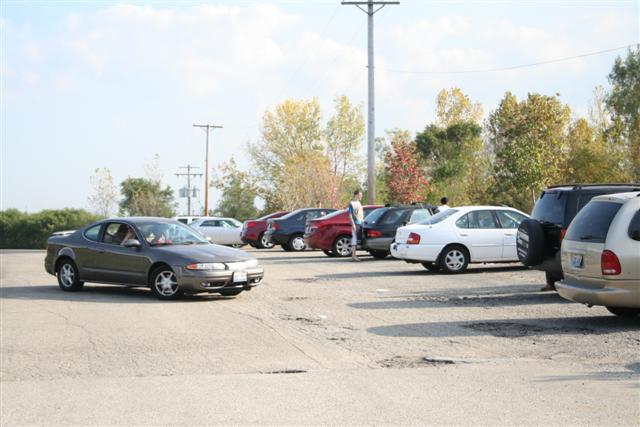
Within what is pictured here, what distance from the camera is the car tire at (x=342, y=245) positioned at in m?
26.1

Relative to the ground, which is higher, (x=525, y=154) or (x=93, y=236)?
(x=525, y=154)

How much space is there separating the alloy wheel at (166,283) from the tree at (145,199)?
5721cm

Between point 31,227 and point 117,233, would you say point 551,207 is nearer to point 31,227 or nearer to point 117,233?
point 117,233

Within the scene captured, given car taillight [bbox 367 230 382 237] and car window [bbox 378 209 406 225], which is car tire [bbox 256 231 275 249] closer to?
car taillight [bbox 367 230 382 237]

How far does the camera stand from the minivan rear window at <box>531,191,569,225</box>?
13.8m

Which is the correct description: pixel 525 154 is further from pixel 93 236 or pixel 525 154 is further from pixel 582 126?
pixel 93 236

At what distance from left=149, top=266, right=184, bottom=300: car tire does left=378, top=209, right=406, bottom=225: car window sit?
956 centimetres

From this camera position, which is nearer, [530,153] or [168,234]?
[168,234]

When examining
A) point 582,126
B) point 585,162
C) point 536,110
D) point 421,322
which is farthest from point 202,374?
point 582,126

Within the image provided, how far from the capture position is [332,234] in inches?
1022

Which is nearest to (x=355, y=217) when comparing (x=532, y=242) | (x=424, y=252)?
(x=424, y=252)

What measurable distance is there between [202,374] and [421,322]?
4.23 meters

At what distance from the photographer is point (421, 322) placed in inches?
457

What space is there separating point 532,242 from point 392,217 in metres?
10.0
